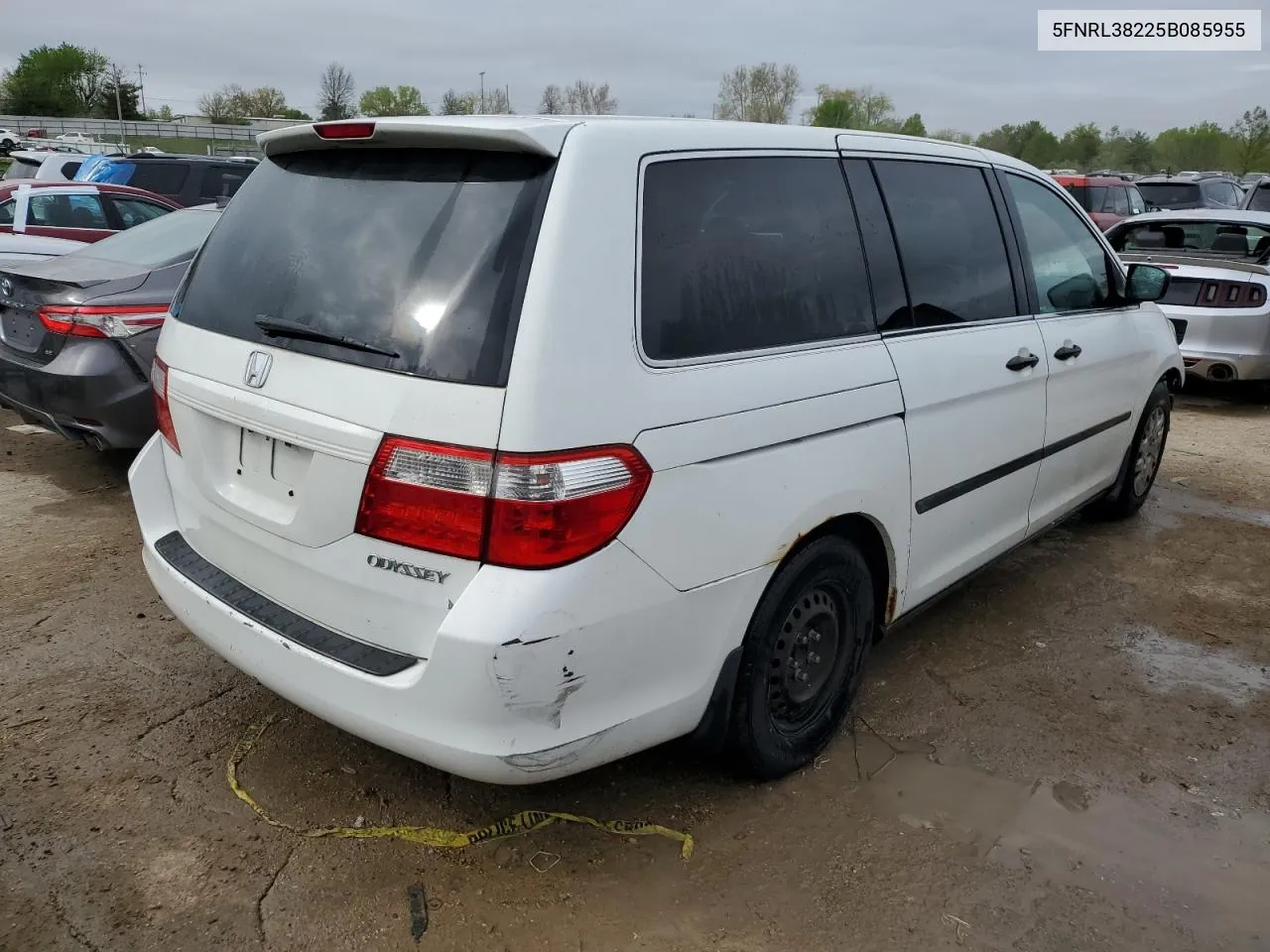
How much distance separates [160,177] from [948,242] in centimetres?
1292

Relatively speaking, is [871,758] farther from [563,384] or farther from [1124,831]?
[563,384]

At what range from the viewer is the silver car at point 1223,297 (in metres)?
8.08

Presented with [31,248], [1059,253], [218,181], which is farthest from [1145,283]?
[218,181]

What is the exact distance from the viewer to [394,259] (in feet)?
7.79

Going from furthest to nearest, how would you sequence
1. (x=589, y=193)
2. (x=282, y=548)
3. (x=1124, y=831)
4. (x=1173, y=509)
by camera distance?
(x=1173, y=509) < (x=1124, y=831) < (x=282, y=548) < (x=589, y=193)

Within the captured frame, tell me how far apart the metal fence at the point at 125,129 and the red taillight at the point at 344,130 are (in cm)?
5851

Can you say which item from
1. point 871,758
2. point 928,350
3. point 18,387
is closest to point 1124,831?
point 871,758

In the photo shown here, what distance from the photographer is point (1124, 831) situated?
2.82m

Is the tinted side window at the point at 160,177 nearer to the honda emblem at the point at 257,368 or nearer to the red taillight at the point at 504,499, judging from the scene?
the honda emblem at the point at 257,368

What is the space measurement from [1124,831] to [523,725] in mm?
1818

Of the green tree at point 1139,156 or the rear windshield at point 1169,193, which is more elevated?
the green tree at point 1139,156

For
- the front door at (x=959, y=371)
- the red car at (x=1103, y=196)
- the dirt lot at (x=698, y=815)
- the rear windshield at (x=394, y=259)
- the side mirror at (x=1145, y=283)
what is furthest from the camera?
the red car at (x=1103, y=196)

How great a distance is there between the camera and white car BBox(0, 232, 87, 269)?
809cm

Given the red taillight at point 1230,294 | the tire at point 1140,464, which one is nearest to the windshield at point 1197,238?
the red taillight at point 1230,294
